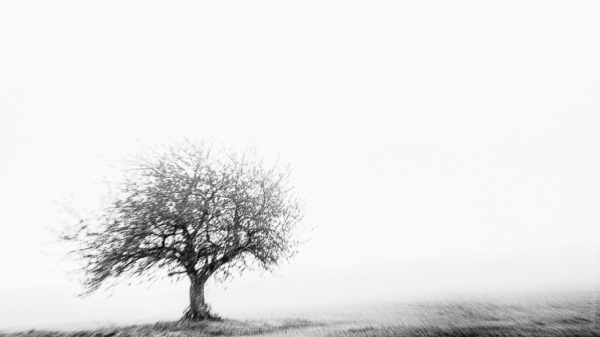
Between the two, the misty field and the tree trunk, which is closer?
the misty field

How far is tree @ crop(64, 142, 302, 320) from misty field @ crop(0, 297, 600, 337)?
12.1 ft

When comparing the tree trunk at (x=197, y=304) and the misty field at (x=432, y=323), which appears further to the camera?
the tree trunk at (x=197, y=304)

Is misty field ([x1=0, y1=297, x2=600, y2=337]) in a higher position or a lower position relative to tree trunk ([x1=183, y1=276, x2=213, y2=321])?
lower

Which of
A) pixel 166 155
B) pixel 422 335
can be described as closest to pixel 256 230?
pixel 166 155

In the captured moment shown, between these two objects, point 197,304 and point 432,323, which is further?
point 197,304

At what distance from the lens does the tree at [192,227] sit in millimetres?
25422

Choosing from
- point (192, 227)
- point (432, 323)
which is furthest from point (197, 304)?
point (432, 323)

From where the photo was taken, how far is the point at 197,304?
1040 inches

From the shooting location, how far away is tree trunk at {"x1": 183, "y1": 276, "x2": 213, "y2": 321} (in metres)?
26.1

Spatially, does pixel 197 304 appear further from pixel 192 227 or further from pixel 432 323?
pixel 432 323

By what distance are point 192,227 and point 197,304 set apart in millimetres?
4920

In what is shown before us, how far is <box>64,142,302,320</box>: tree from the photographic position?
25422 mm

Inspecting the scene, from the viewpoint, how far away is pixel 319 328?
2017 cm

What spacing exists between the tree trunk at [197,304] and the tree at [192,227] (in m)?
0.06
